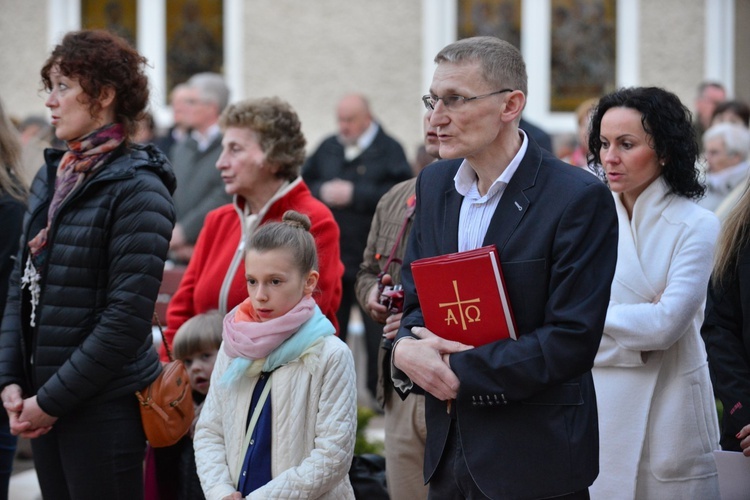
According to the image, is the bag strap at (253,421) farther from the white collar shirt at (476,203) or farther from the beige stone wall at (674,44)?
the beige stone wall at (674,44)

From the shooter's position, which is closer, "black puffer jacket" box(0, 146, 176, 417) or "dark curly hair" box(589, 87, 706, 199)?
"black puffer jacket" box(0, 146, 176, 417)

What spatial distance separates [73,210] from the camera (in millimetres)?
3639

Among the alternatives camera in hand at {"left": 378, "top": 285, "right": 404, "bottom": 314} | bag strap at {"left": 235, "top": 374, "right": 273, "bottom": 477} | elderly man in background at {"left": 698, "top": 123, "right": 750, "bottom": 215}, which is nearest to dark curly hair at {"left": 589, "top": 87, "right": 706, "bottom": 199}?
camera in hand at {"left": 378, "top": 285, "right": 404, "bottom": 314}

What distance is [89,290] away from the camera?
3.61m

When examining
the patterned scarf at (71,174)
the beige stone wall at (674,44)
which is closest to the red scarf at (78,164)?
the patterned scarf at (71,174)

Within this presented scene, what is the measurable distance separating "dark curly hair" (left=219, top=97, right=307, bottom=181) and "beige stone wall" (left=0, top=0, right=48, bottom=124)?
296 inches

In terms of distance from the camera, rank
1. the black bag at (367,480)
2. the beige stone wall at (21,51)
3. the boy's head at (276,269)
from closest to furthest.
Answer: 1. the boy's head at (276,269)
2. the black bag at (367,480)
3. the beige stone wall at (21,51)

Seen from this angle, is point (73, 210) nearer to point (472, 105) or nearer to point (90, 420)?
point (90, 420)

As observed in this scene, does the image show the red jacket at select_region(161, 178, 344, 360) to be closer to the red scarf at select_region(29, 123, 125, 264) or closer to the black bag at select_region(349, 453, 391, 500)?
the black bag at select_region(349, 453, 391, 500)

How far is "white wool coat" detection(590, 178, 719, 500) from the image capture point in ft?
11.6

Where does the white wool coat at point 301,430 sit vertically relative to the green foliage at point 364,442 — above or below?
above

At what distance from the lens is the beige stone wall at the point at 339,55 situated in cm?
1062

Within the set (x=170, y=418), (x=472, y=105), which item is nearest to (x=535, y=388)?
(x=472, y=105)

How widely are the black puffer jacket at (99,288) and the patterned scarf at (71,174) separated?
0.04m
